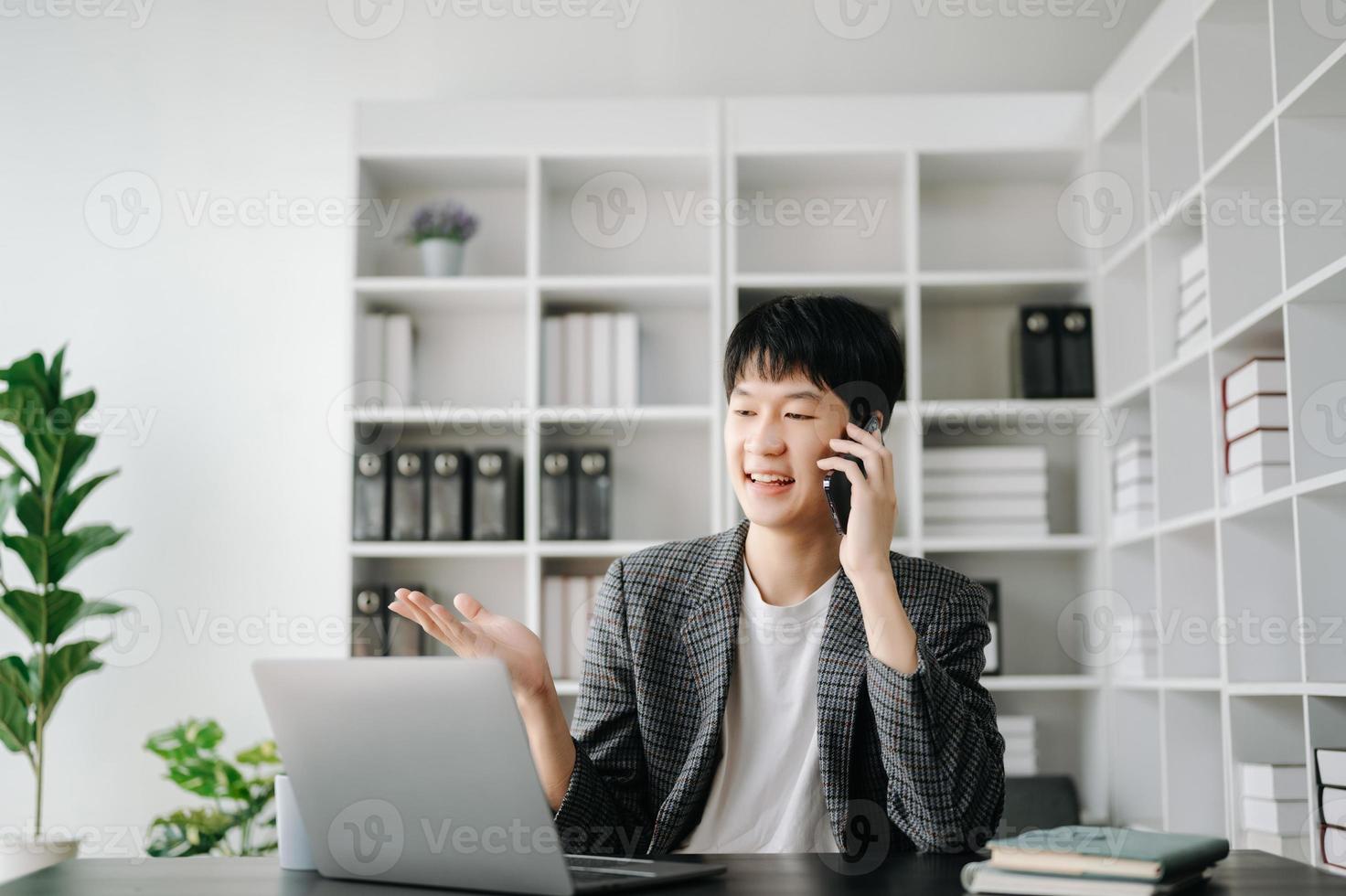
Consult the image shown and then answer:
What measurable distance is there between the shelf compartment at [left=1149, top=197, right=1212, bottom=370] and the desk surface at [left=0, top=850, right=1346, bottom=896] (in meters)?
1.94

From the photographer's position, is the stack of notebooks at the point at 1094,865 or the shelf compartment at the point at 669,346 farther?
the shelf compartment at the point at 669,346

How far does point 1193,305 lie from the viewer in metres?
2.90

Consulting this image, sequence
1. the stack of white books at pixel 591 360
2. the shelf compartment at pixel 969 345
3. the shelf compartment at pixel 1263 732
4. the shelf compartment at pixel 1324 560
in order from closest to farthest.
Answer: the shelf compartment at pixel 1324 560
the shelf compartment at pixel 1263 732
the stack of white books at pixel 591 360
the shelf compartment at pixel 969 345

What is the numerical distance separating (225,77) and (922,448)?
2.28m

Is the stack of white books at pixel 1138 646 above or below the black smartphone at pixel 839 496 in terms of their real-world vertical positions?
below

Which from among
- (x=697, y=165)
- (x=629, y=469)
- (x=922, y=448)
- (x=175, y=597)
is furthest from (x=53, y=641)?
(x=922, y=448)

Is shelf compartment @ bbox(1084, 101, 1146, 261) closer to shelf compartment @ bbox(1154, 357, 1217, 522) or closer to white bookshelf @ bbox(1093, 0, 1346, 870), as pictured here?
white bookshelf @ bbox(1093, 0, 1346, 870)

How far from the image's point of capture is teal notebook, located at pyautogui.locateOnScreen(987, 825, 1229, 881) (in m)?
1.02

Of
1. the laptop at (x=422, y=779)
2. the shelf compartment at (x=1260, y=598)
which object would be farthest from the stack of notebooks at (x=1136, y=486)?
the laptop at (x=422, y=779)

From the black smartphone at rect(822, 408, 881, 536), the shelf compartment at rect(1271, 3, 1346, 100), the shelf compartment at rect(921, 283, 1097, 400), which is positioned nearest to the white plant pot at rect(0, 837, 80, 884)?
the black smartphone at rect(822, 408, 881, 536)

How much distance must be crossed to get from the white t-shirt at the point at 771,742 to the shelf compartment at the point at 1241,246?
135cm

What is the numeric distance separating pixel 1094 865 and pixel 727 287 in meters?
2.53

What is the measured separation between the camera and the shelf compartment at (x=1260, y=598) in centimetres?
260

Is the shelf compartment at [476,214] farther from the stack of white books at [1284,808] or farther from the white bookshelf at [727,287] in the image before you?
the stack of white books at [1284,808]
